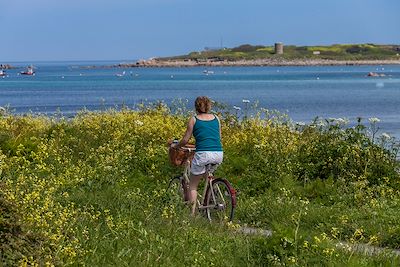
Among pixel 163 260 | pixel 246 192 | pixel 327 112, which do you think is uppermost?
pixel 163 260

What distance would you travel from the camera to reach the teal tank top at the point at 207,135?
36.5 feet

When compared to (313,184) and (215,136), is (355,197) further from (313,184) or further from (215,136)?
(215,136)

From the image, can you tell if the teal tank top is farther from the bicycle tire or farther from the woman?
the bicycle tire

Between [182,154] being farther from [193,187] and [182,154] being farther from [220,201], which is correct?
[220,201]

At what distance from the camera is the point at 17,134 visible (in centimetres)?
1767

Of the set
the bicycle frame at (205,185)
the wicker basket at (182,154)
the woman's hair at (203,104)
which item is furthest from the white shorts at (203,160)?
the woman's hair at (203,104)

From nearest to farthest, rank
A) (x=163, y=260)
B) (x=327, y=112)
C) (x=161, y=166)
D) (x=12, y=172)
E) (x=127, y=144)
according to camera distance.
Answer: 1. (x=163, y=260)
2. (x=12, y=172)
3. (x=161, y=166)
4. (x=127, y=144)
5. (x=327, y=112)

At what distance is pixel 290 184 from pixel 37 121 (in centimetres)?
801

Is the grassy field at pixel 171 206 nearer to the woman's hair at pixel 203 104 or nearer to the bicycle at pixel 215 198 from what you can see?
the bicycle at pixel 215 198

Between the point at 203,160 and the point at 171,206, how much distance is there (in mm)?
1889

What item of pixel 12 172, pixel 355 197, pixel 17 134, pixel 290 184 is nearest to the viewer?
pixel 12 172

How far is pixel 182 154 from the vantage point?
11.6 metres

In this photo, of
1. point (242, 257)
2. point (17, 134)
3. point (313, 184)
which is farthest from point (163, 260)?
point (17, 134)

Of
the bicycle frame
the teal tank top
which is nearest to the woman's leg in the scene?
the bicycle frame
